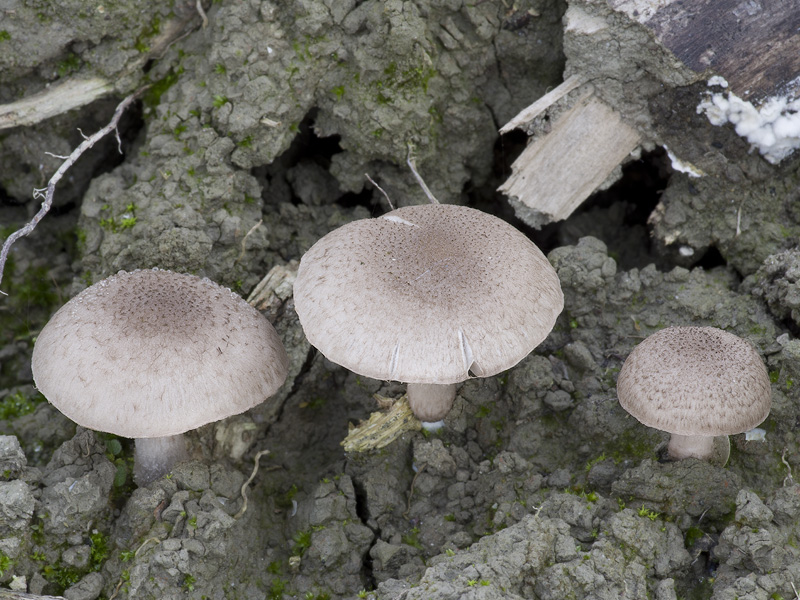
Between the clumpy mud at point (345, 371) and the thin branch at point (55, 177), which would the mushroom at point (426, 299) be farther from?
the thin branch at point (55, 177)

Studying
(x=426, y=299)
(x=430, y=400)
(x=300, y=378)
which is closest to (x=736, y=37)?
(x=426, y=299)

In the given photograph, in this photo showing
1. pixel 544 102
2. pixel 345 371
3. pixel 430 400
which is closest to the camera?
pixel 430 400

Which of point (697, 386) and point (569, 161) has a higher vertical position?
point (569, 161)

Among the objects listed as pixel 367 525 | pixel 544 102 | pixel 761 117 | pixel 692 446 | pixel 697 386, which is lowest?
pixel 367 525

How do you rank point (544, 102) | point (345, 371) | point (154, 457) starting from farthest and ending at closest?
point (345, 371) → point (544, 102) → point (154, 457)

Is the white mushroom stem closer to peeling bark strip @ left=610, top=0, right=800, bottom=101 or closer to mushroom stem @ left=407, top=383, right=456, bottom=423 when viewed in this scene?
mushroom stem @ left=407, top=383, right=456, bottom=423

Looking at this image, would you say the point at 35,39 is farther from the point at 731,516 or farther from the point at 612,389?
the point at 731,516

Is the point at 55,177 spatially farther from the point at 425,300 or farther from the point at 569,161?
the point at 569,161
